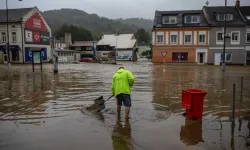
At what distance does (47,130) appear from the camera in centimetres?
660

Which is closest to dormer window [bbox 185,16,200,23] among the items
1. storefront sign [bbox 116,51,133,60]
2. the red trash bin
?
storefront sign [bbox 116,51,133,60]

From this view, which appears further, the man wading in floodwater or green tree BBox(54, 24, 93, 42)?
green tree BBox(54, 24, 93, 42)

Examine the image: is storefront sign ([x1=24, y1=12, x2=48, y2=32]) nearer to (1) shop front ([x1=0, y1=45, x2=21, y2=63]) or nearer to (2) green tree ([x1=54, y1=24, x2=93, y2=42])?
(1) shop front ([x1=0, y1=45, x2=21, y2=63])

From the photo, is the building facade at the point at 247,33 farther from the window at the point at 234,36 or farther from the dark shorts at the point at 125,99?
the dark shorts at the point at 125,99

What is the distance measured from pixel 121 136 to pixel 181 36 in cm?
4107

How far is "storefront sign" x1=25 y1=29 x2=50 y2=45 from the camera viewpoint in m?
45.7

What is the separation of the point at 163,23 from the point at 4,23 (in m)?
27.3

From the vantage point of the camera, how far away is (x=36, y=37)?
48.2m

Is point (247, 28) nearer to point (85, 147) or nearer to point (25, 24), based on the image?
point (25, 24)

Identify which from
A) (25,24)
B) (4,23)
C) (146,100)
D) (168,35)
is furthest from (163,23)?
(146,100)

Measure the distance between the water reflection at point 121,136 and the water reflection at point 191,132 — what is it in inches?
49.2

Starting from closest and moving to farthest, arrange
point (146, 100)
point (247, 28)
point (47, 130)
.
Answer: point (47, 130), point (146, 100), point (247, 28)

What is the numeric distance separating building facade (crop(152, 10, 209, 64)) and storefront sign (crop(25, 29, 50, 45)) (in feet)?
69.5

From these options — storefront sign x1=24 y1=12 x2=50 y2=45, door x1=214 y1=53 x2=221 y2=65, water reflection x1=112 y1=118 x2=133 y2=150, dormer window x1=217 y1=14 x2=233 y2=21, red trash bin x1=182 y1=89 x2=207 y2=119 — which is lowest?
water reflection x1=112 y1=118 x2=133 y2=150
